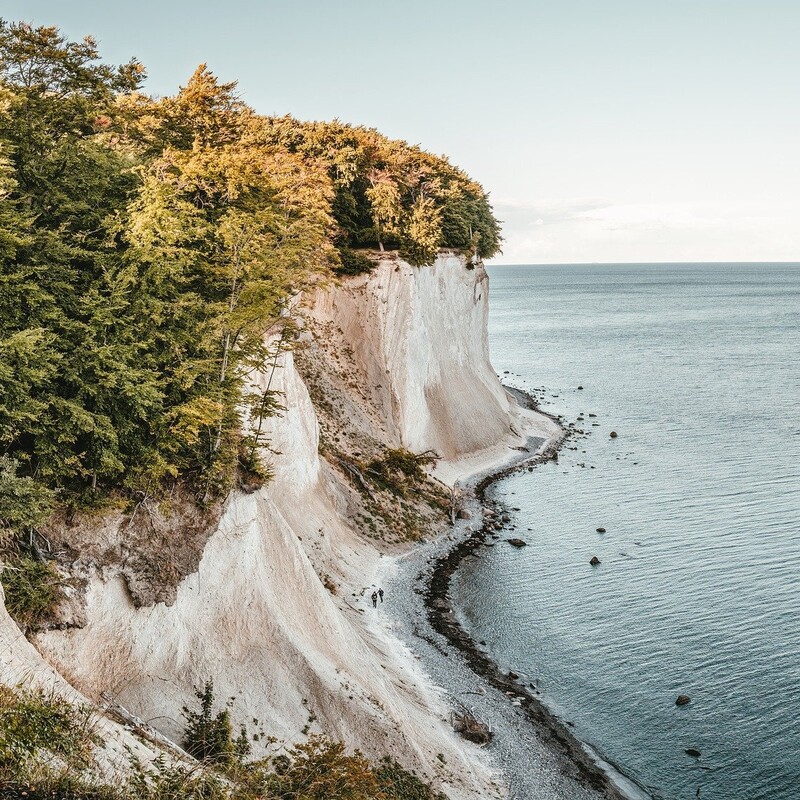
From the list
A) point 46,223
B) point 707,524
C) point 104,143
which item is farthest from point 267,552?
point 707,524

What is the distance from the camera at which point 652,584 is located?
43469 mm

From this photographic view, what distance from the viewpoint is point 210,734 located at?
2188 cm

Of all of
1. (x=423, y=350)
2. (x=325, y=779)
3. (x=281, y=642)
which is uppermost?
(x=423, y=350)

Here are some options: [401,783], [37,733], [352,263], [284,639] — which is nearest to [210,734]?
[284,639]

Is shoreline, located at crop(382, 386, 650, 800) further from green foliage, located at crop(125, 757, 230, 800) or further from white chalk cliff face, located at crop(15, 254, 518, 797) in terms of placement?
green foliage, located at crop(125, 757, 230, 800)

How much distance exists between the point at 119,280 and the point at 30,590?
377 inches

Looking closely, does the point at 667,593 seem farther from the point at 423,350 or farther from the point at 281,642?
the point at 423,350

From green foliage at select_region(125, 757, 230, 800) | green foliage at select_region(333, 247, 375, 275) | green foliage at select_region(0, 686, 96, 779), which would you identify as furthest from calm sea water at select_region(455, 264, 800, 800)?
green foliage at select_region(0, 686, 96, 779)

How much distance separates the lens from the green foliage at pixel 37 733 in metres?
12.9

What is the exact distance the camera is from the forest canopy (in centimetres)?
2148

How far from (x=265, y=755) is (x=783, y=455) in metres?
60.6

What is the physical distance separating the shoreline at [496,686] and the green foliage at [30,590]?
17.7 metres

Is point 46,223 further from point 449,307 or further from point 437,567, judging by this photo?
point 449,307

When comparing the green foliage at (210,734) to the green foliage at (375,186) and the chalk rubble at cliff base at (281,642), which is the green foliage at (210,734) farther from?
the green foliage at (375,186)
